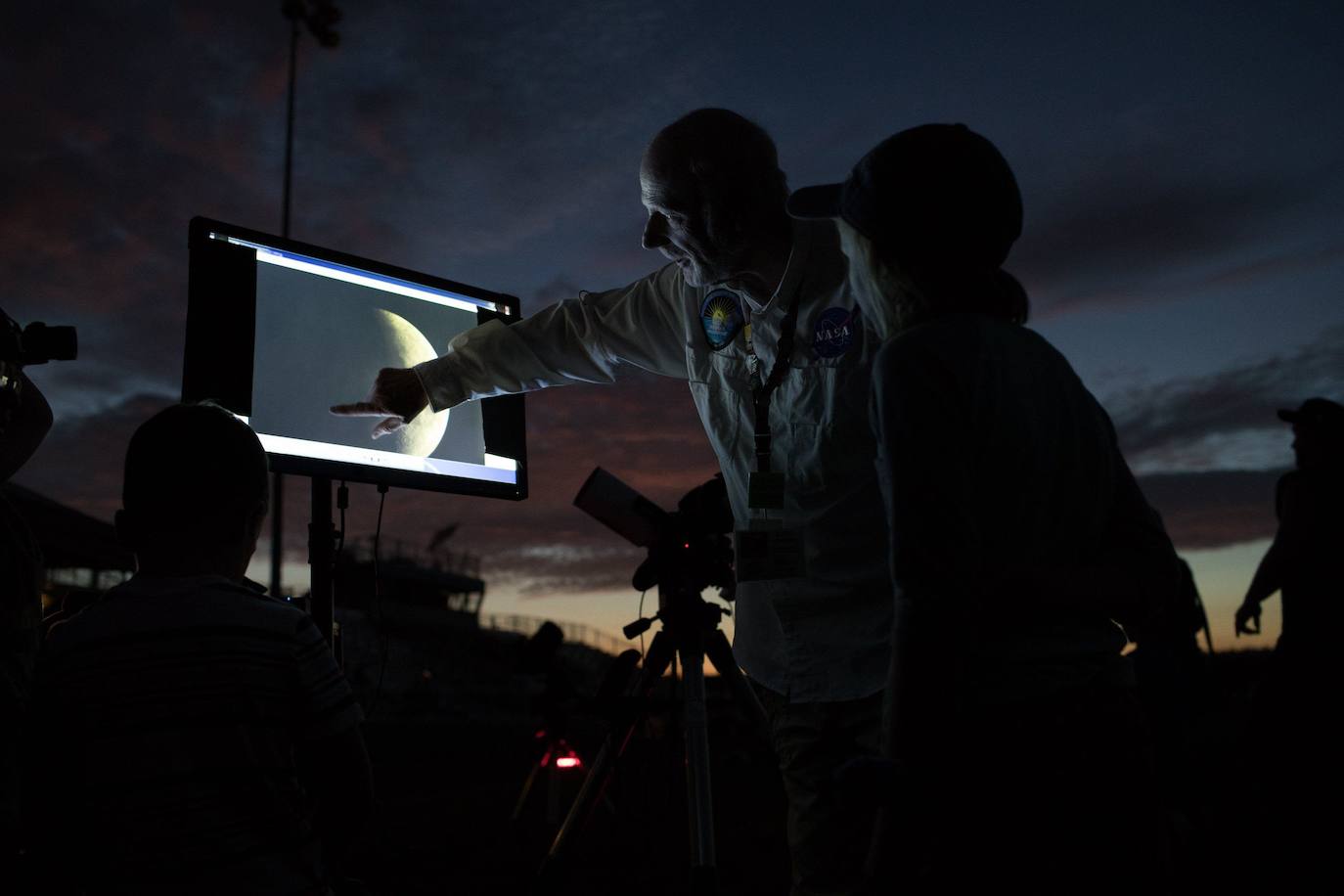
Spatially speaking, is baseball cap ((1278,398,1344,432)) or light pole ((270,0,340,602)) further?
light pole ((270,0,340,602))

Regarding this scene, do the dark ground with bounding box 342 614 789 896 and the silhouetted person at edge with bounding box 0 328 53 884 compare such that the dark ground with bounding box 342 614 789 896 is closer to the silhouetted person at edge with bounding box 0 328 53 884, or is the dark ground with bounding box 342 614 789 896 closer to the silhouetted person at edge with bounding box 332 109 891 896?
the silhouetted person at edge with bounding box 332 109 891 896

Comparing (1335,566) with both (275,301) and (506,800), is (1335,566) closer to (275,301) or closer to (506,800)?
(275,301)

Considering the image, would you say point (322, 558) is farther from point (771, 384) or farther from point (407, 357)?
point (771, 384)

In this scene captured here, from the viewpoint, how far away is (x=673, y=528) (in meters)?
2.37

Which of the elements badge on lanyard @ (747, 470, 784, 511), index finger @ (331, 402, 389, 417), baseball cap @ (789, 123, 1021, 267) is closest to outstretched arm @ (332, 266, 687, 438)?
index finger @ (331, 402, 389, 417)

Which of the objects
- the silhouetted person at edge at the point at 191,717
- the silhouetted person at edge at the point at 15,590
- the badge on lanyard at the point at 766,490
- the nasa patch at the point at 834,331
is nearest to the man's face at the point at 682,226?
the nasa patch at the point at 834,331

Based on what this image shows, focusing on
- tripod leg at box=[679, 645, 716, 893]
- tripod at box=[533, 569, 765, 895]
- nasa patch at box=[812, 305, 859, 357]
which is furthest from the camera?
tripod at box=[533, 569, 765, 895]

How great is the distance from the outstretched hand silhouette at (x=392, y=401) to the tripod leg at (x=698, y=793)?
3.34 feet

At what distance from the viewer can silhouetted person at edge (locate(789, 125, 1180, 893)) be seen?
2.98 feet

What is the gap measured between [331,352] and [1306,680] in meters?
3.25

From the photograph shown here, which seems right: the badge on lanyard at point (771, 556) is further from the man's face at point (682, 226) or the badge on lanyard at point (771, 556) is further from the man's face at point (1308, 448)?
the man's face at point (1308, 448)

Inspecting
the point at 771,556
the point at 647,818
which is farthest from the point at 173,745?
the point at 647,818

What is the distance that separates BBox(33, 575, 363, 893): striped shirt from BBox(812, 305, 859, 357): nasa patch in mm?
1083

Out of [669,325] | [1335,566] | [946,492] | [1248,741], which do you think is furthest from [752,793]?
[946,492]
